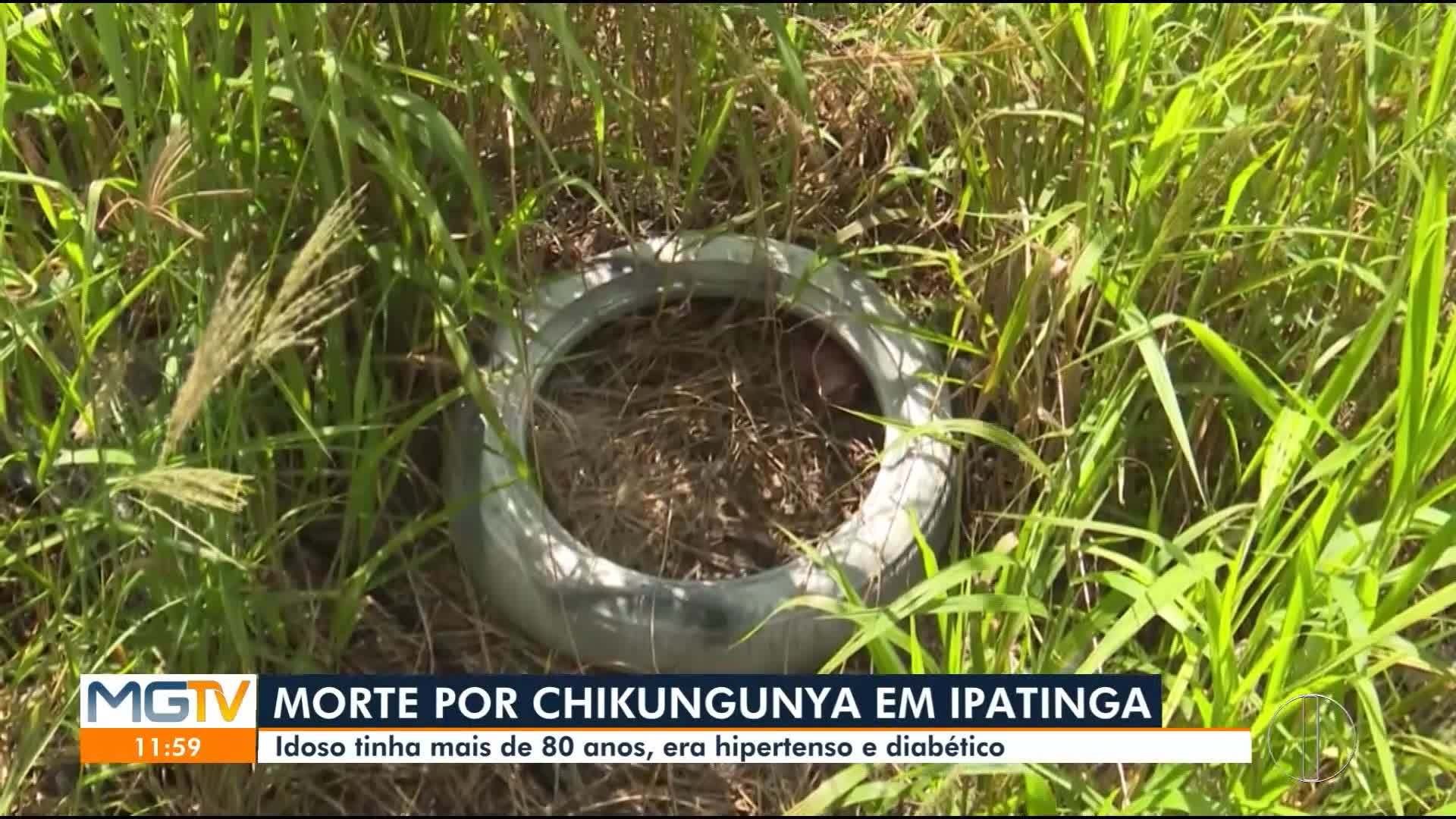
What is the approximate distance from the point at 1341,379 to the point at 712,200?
75 cm

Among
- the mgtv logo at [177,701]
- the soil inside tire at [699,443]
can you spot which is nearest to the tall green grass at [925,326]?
the mgtv logo at [177,701]

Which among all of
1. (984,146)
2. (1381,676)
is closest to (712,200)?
(984,146)

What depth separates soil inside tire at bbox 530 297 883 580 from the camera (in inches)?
60.5

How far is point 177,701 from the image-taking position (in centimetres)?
133

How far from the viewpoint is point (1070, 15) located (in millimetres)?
1380

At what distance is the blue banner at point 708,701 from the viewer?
4.23ft

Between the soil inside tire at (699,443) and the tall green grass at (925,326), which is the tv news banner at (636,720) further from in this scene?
the soil inside tire at (699,443)

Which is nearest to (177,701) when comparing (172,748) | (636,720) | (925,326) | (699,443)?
(172,748)

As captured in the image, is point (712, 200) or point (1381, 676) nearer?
point (1381, 676)

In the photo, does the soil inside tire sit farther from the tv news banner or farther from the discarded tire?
the tv news banner

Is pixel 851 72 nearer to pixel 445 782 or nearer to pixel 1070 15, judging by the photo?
pixel 1070 15
